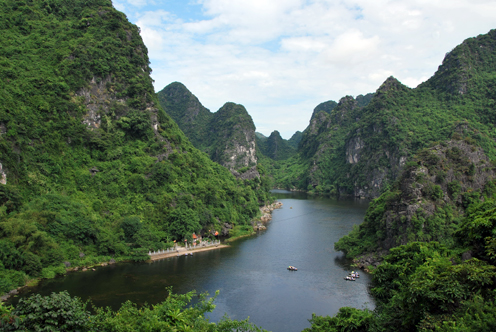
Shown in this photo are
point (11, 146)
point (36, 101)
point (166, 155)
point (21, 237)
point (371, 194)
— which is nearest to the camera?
point (21, 237)

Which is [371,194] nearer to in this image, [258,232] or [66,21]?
[258,232]

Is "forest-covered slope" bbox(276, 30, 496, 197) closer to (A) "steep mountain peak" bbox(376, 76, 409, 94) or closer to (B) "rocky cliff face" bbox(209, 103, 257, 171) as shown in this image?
(A) "steep mountain peak" bbox(376, 76, 409, 94)

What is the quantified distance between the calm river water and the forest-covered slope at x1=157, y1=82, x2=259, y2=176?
73194 millimetres

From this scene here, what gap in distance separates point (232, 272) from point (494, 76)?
97.7 metres

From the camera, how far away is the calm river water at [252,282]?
29.8 m

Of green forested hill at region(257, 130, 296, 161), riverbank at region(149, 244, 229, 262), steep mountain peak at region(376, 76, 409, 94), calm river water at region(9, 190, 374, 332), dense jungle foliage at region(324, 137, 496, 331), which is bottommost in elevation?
calm river water at region(9, 190, 374, 332)

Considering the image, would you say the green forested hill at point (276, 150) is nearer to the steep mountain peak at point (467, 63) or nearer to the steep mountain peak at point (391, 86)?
the steep mountain peak at point (391, 86)

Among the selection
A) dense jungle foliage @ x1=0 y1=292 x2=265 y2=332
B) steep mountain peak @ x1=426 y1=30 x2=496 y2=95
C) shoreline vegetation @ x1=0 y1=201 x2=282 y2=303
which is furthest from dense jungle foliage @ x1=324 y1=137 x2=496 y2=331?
steep mountain peak @ x1=426 y1=30 x2=496 y2=95

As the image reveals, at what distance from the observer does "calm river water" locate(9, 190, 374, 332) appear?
2978 cm

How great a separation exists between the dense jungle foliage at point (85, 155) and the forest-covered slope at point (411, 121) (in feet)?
186

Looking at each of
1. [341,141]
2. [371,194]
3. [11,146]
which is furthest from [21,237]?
[341,141]

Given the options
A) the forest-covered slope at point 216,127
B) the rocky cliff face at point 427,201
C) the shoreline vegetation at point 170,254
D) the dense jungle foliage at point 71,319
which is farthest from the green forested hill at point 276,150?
the dense jungle foliage at point 71,319

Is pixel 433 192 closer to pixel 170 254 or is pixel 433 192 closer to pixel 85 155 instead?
pixel 170 254

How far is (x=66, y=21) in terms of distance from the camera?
5994 cm
